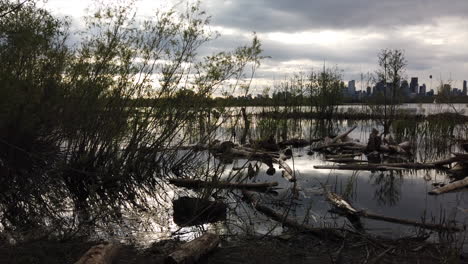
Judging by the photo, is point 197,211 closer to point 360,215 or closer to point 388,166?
point 360,215

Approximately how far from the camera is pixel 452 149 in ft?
51.8

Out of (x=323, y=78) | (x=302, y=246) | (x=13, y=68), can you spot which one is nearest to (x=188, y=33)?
(x=13, y=68)

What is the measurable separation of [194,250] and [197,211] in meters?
2.07

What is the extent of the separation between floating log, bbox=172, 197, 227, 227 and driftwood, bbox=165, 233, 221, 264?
140 centimetres

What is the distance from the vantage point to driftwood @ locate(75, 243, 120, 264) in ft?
12.8

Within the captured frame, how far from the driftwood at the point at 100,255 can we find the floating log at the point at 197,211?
6.86 feet

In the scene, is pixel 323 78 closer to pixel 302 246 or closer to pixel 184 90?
pixel 184 90

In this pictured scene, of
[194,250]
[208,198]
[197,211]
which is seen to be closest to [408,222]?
[208,198]

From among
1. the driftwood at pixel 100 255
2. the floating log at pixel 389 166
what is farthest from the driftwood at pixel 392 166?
the driftwood at pixel 100 255

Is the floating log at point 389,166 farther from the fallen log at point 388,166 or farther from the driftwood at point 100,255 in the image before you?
the driftwood at point 100,255

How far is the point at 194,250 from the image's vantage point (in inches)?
181

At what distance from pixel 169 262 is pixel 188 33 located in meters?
5.55

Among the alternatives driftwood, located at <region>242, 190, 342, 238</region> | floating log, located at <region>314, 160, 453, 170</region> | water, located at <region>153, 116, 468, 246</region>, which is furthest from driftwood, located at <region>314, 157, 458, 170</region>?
driftwood, located at <region>242, 190, 342, 238</region>

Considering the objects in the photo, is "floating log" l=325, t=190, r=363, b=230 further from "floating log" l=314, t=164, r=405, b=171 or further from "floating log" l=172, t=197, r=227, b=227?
"floating log" l=314, t=164, r=405, b=171
